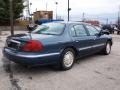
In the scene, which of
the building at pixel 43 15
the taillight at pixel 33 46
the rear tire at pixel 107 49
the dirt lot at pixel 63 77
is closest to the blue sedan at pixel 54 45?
the taillight at pixel 33 46

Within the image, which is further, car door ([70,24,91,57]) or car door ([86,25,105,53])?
car door ([86,25,105,53])

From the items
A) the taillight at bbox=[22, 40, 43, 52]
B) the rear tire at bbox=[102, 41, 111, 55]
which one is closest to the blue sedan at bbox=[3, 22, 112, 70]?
the taillight at bbox=[22, 40, 43, 52]

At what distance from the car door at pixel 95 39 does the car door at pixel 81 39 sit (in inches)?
11.9

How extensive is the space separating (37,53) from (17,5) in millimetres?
28391

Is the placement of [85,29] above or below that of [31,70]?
above

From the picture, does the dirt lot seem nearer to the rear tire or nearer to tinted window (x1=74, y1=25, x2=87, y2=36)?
tinted window (x1=74, y1=25, x2=87, y2=36)

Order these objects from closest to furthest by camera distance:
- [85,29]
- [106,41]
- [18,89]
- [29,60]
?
Answer: [18,89] → [29,60] → [85,29] → [106,41]

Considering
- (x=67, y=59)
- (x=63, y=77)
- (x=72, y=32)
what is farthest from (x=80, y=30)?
(x=63, y=77)

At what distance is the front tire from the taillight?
86 cm

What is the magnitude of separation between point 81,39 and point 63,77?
1689 millimetres

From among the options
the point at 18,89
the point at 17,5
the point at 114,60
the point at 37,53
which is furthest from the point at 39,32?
the point at 17,5

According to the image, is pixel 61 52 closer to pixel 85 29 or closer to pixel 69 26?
pixel 69 26

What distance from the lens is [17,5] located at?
3272 cm

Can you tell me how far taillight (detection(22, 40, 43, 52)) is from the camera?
5.57m
